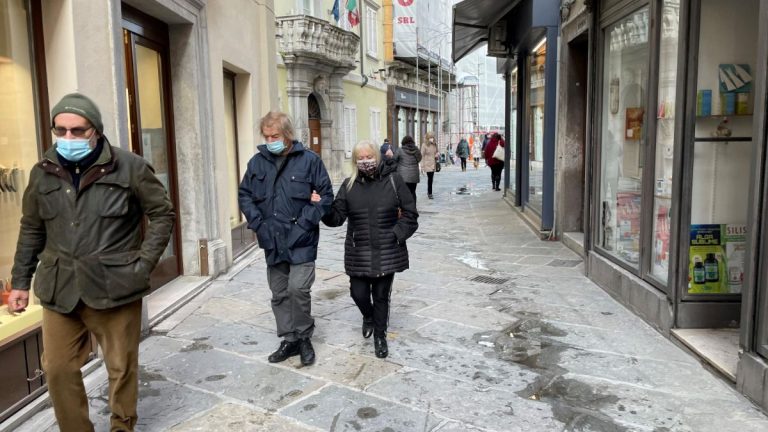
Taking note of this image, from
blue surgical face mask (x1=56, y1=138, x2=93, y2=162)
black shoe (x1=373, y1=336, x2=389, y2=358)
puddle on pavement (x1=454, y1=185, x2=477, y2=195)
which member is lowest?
puddle on pavement (x1=454, y1=185, x2=477, y2=195)

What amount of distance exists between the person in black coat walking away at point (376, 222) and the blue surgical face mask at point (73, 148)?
183 cm

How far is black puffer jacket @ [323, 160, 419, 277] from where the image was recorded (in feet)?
14.7

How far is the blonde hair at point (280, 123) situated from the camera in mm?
4156

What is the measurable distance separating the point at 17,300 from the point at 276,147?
175 centimetres

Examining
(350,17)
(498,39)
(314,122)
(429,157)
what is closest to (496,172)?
(429,157)

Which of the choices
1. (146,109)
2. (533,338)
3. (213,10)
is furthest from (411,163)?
(533,338)

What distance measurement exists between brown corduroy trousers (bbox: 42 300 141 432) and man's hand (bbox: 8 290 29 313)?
0.47 ft

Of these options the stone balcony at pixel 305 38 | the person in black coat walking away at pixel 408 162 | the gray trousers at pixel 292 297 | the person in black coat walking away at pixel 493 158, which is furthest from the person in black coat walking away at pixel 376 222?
the stone balcony at pixel 305 38

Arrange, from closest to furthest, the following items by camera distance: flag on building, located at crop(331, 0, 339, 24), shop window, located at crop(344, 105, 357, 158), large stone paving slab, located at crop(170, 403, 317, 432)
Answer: large stone paving slab, located at crop(170, 403, 317, 432) < flag on building, located at crop(331, 0, 339, 24) < shop window, located at crop(344, 105, 357, 158)

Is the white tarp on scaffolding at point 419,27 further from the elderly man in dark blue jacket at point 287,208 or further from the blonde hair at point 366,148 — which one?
the elderly man in dark blue jacket at point 287,208

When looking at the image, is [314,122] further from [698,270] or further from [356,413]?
[356,413]

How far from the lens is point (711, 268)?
480 cm

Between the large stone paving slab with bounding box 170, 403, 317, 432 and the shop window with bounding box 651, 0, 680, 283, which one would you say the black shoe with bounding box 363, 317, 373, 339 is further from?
the shop window with bounding box 651, 0, 680, 283

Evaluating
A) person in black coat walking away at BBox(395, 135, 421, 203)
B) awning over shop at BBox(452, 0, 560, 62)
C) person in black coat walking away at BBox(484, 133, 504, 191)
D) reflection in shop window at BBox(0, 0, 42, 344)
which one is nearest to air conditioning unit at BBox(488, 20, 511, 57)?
awning over shop at BBox(452, 0, 560, 62)
